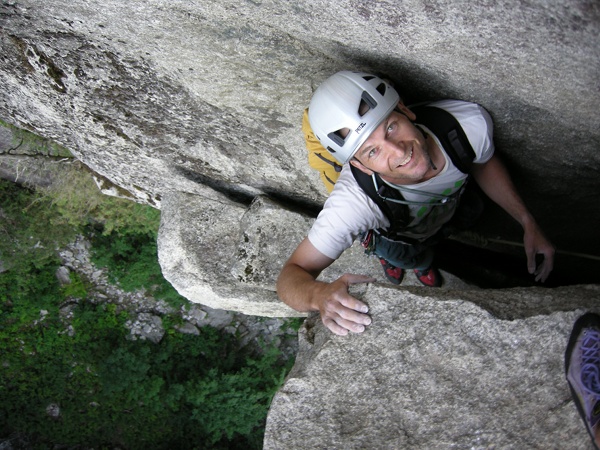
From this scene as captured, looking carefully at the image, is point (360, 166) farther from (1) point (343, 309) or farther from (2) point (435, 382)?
(2) point (435, 382)

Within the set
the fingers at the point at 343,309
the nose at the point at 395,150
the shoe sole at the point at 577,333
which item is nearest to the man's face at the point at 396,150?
the nose at the point at 395,150

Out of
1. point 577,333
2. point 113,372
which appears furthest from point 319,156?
point 113,372

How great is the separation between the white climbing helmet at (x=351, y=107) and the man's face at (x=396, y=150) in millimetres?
59

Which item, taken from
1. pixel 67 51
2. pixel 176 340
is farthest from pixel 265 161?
pixel 176 340

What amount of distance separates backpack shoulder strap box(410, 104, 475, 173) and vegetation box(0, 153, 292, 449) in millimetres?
7889

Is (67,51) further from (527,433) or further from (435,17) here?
(527,433)

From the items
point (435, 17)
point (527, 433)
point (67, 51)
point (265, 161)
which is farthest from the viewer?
point (265, 161)

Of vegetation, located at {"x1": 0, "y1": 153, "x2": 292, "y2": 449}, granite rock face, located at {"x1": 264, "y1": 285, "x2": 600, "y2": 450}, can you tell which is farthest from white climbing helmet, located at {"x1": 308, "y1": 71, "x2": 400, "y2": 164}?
vegetation, located at {"x1": 0, "y1": 153, "x2": 292, "y2": 449}

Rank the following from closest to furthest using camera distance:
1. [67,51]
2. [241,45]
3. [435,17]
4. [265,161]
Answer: [435,17]
[241,45]
[67,51]
[265,161]

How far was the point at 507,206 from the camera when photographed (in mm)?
Answer: 4039

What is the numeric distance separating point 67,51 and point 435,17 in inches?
108

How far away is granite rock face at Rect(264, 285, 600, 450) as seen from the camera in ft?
10.0

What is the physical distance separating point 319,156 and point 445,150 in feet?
3.05

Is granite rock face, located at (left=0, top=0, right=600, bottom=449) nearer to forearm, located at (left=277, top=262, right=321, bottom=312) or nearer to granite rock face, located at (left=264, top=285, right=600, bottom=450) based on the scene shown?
granite rock face, located at (left=264, top=285, right=600, bottom=450)
